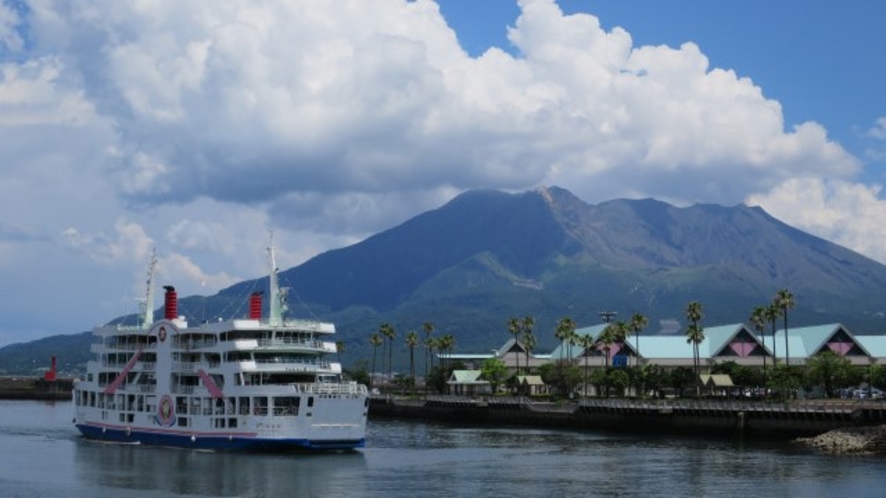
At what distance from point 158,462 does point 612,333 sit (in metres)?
80.1

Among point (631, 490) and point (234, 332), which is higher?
point (234, 332)

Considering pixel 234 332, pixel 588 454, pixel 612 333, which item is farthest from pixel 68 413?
pixel 588 454

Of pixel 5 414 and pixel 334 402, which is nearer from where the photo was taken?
pixel 334 402

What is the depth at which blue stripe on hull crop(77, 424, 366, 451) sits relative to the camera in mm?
78062

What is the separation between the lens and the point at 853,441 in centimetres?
8419

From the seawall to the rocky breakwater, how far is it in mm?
4094

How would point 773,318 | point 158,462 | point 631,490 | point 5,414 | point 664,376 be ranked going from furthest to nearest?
point 5,414 → point 664,376 → point 773,318 → point 158,462 → point 631,490

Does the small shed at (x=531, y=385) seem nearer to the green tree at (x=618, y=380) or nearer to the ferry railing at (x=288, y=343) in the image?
the green tree at (x=618, y=380)

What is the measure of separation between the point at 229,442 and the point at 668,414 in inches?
1837

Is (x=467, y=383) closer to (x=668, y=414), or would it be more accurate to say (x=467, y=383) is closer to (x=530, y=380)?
(x=530, y=380)

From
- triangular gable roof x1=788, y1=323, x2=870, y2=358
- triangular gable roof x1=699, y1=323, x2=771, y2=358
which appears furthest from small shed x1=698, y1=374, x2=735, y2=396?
triangular gable roof x1=788, y1=323, x2=870, y2=358

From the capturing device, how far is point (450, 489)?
208 feet

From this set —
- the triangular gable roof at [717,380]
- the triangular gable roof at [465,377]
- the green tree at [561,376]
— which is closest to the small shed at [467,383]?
the triangular gable roof at [465,377]

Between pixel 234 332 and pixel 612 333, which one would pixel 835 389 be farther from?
pixel 234 332
